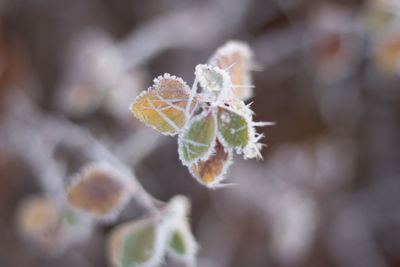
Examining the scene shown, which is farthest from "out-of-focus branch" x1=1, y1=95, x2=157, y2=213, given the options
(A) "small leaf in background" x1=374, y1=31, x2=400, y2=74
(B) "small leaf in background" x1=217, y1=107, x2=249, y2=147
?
(A) "small leaf in background" x1=374, y1=31, x2=400, y2=74

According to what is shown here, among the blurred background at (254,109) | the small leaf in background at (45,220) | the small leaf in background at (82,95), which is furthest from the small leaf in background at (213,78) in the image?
the small leaf in background at (82,95)

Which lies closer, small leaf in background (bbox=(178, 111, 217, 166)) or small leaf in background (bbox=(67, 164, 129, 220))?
small leaf in background (bbox=(178, 111, 217, 166))

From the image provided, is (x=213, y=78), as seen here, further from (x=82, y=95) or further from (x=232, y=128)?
(x=82, y=95)

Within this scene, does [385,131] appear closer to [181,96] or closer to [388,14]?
[388,14]

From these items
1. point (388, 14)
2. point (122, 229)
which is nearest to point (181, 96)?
point (122, 229)

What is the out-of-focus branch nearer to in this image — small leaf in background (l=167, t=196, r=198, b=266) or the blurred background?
the blurred background

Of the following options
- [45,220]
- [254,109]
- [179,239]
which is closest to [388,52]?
[254,109]
